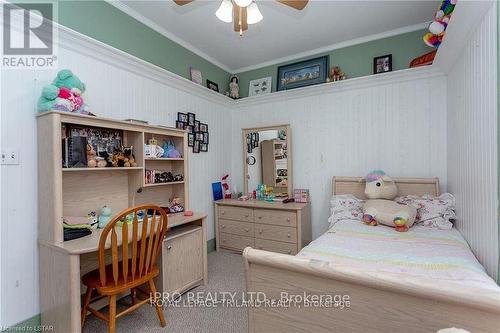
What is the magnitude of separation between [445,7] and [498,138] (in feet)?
4.33

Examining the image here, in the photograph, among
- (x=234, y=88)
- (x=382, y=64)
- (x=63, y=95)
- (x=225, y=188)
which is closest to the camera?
(x=63, y=95)

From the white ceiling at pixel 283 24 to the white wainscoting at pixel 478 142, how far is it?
0.87 m

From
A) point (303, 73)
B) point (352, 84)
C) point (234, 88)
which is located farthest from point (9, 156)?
point (352, 84)

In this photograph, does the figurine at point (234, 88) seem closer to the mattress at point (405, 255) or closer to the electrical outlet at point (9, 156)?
the mattress at point (405, 255)

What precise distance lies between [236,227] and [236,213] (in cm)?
18

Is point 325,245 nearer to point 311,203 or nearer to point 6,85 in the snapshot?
point 311,203

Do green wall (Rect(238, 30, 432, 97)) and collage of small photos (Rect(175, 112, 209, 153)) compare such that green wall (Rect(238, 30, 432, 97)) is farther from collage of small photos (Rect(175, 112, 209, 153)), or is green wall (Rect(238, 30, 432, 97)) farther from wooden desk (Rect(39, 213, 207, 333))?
wooden desk (Rect(39, 213, 207, 333))

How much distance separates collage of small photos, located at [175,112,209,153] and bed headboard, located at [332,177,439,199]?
1748mm

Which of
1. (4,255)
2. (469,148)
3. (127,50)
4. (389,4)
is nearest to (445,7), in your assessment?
(389,4)

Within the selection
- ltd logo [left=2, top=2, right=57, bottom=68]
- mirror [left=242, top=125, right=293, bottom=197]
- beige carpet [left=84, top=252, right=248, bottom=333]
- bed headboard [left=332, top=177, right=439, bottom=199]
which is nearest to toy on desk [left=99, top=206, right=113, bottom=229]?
beige carpet [left=84, top=252, right=248, bottom=333]

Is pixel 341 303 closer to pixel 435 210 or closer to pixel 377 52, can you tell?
pixel 435 210

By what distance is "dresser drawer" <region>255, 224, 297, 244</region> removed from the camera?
283 centimetres

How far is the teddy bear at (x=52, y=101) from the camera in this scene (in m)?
1.63

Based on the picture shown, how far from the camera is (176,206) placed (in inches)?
101
